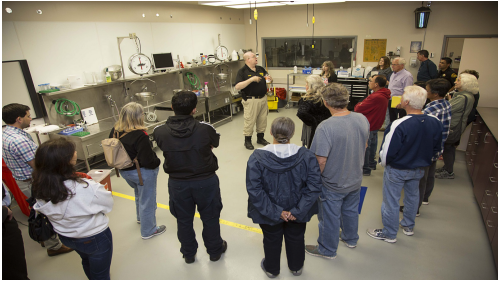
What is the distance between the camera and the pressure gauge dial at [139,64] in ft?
16.7

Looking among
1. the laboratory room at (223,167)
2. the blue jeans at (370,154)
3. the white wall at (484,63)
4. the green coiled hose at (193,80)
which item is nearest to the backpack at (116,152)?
the laboratory room at (223,167)

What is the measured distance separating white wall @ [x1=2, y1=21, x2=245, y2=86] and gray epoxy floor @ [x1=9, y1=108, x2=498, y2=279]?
2144 millimetres

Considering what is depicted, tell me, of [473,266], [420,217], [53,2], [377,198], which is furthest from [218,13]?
[473,266]

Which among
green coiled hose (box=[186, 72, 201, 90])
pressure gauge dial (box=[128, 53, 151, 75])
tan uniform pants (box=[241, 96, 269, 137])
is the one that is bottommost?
tan uniform pants (box=[241, 96, 269, 137])

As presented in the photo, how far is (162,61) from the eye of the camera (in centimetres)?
569

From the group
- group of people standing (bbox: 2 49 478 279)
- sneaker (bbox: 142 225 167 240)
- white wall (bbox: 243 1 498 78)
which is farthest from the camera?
white wall (bbox: 243 1 498 78)

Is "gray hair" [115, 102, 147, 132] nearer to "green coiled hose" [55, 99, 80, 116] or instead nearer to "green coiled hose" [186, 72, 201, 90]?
"green coiled hose" [55, 99, 80, 116]

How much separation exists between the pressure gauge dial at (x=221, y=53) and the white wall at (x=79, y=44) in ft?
2.12

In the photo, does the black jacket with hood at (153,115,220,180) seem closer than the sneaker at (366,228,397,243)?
Yes

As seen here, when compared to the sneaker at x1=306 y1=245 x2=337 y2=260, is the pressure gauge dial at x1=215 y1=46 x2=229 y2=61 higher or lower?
higher

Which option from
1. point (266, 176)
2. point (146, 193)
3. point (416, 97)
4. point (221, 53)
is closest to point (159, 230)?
point (146, 193)

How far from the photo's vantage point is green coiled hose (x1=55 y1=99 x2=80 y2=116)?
4.28 m

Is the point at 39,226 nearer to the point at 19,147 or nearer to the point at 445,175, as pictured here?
the point at 19,147

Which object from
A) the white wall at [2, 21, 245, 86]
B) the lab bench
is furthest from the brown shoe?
the lab bench
